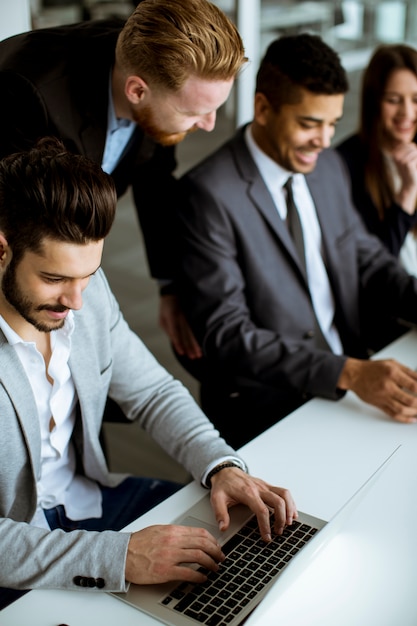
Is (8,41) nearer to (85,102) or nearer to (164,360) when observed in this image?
(85,102)

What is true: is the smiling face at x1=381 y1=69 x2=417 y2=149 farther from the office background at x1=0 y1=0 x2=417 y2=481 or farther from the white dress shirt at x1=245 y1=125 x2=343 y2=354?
the office background at x1=0 y1=0 x2=417 y2=481

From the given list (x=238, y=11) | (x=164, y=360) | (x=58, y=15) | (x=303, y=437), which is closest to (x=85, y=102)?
(x=303, y=437)

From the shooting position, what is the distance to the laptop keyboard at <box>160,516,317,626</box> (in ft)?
3.83

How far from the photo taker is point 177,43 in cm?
166

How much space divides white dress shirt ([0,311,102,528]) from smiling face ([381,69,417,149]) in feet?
5.24

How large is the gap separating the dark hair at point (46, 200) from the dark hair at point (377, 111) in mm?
1540

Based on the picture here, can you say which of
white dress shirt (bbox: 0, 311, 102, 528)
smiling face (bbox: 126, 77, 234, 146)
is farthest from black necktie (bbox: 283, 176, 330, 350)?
white dress shirt (bbox: 0, 311, 102, 528)

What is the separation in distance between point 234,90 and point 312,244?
1877 mm

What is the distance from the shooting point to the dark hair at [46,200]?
129cm

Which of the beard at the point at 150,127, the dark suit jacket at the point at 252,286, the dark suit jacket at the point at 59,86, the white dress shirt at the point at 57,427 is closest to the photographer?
the white dress shirt at the point at 57,427

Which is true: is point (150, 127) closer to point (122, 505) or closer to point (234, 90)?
point (122, 505)

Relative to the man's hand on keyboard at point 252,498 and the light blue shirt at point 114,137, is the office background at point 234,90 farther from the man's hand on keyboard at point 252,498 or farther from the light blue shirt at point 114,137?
the man's hand on keyboard at point 252,498

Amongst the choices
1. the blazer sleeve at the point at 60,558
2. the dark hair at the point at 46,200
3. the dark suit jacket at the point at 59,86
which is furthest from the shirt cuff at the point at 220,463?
the dark suit jacket at the point at 59,86

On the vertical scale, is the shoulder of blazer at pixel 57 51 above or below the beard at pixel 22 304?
above
